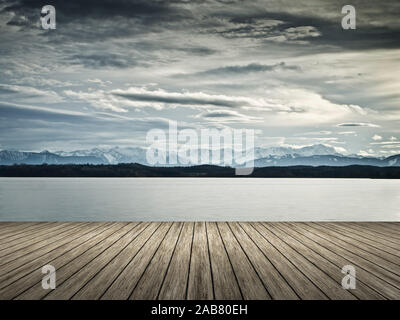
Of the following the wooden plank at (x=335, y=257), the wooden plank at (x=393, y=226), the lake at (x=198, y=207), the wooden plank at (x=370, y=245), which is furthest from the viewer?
the lake at (x=198, y=207)

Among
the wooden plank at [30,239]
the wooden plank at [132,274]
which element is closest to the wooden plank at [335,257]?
the wooden plank at [132,274]

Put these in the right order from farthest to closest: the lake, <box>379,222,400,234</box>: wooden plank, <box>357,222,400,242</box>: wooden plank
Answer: the lake
<box>379,222,400,234</box>: wooden plank
<box>357,222,400,242</box>: wooden plank

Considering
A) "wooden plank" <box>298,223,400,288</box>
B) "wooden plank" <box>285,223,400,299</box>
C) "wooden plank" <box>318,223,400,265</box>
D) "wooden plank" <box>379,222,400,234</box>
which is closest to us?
"wooden plank" <box>285,223,400,299</box>

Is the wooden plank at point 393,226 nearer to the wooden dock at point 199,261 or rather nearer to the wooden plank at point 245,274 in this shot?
the wooden dock at point 199,261

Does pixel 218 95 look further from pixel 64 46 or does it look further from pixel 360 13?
pixel 360 13

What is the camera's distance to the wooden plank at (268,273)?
7.67 feet

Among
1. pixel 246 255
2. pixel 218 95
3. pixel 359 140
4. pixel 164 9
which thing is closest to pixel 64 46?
pixel 164 9

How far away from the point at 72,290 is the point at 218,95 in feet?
60.4

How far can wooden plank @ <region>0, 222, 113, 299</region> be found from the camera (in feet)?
8.04

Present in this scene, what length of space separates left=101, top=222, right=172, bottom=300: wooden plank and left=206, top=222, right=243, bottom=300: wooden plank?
59 centimetres

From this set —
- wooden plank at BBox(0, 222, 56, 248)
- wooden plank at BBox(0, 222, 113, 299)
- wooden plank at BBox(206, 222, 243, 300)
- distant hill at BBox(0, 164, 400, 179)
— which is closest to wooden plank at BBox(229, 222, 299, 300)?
wooden plank at BBox(206, 222, 243, 300)

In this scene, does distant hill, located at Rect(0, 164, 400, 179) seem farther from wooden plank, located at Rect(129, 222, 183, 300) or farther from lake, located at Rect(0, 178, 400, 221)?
wooden plank, located at Rect(129, 222, 183, 300)

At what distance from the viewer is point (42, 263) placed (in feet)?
10.4

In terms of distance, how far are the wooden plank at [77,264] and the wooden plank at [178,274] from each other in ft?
2.55
